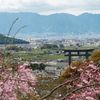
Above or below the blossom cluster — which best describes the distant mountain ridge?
above

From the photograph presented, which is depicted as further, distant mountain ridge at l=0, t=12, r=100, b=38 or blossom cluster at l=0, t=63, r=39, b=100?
distant mountain ridge at l=0, t=12, r=100, b=38

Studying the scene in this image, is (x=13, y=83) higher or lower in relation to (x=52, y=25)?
lower

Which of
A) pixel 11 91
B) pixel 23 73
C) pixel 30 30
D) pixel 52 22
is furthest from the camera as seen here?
pixel 52 22

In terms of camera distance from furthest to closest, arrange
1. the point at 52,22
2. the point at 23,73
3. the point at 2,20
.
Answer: the point at 52,22 < the point at 2,20 < the point at 23,73

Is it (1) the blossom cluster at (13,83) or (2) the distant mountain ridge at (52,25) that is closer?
(1) the blossom cluster at (13,83)

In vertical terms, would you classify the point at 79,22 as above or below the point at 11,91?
above

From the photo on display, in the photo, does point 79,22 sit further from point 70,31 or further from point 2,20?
point 2,20

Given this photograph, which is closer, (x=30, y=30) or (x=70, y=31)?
(x=30, y=30)

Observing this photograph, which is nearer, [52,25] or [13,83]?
[13,83]

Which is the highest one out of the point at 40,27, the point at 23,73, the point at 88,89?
the point at 40,27

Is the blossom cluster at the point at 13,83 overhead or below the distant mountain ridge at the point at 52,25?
below

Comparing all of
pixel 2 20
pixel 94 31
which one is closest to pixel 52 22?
pixel 94 31
